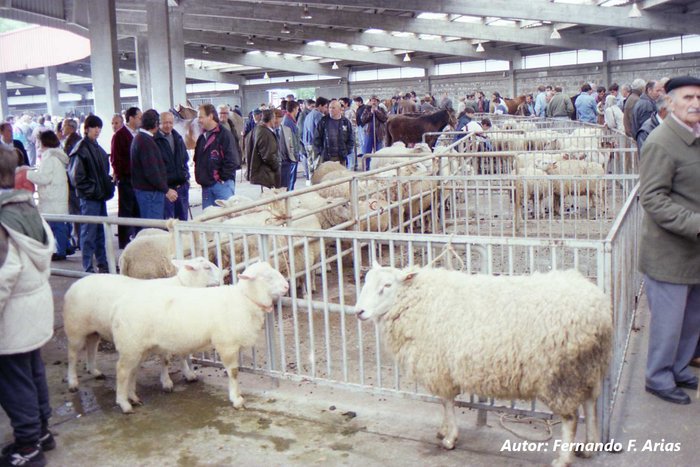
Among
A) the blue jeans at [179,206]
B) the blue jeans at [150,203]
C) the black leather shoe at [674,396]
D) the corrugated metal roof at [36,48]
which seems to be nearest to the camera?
the black leather shoe at [674,396]

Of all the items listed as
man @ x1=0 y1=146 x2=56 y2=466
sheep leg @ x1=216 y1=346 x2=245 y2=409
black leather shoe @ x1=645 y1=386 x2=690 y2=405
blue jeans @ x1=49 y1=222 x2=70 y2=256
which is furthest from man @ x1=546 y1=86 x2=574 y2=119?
man @ x1=0 y1=146 x2=56 y2=466

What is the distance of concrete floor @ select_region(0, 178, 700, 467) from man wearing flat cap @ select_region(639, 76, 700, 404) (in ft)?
1.19

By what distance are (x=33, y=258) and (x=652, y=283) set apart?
353cm

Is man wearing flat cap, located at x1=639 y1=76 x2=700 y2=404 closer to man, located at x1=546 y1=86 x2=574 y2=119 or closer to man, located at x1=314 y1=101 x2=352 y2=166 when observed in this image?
man, located at x1=314 y1=101 x2=352 y2=166

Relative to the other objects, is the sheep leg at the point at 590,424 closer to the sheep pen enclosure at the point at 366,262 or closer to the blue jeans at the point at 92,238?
the sheep pen enclosure at the point at 366,262

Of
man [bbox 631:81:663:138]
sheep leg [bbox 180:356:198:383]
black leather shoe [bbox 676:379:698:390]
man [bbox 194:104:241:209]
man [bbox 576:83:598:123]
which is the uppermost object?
man [bbox 576:83:598:123]

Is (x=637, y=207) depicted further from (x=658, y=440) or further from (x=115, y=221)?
(x=115, y=221)

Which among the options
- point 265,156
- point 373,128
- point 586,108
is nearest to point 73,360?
point 265,156

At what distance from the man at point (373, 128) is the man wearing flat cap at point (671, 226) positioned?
15.3m

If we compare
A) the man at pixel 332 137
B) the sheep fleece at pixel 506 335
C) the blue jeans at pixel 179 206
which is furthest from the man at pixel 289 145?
the sheep fleece at pixel 506 335

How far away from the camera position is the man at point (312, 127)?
48.1 ft

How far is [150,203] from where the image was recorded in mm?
8078

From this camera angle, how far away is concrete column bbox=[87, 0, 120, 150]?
17750 millimetres

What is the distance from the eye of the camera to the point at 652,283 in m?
4.52
